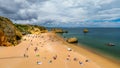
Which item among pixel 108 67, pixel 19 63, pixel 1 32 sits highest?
pixel 1 32

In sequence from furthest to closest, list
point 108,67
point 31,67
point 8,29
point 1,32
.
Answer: point 8,29
point 1,32
point 108,67
point 31,67

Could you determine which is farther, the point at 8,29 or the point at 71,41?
the point at 71,41

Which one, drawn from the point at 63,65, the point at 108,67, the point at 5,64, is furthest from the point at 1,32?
the point at 108,67

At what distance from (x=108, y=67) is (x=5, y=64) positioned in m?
16.6

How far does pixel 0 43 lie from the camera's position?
29797 millimetres

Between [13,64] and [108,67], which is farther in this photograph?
[108,67]

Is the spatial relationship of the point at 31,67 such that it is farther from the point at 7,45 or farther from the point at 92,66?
the point at 7,45

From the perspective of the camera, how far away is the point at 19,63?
19188 millimetres

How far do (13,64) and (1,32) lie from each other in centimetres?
1404

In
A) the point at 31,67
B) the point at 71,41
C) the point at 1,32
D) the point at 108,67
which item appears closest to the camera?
the point at 31,67

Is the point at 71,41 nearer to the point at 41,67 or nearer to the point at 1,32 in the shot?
the point at 1,32

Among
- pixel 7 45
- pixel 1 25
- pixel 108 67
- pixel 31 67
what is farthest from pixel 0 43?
pixel 108 67

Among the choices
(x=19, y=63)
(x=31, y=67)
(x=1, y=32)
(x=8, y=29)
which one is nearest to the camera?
(x=31, y=67)

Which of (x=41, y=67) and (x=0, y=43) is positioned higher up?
(x=0, y=43)
